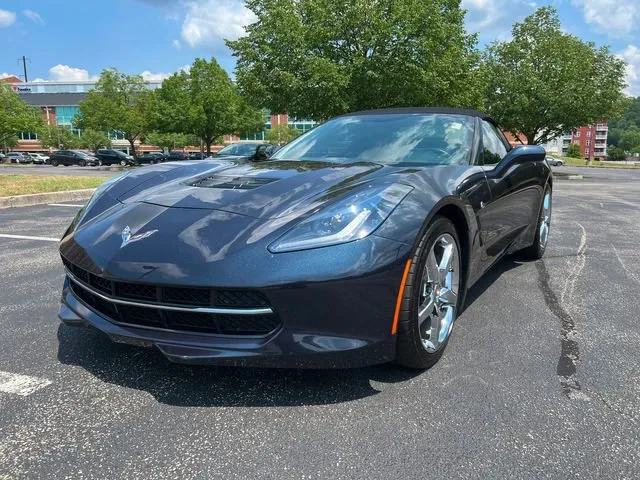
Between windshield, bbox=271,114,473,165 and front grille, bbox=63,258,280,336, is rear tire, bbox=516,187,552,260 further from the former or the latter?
front grille, bbox=63,258,280,336

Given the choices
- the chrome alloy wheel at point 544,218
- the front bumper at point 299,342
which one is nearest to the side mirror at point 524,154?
the chrome alloy wheel at point 544,218

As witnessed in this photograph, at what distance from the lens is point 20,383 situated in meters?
2.27

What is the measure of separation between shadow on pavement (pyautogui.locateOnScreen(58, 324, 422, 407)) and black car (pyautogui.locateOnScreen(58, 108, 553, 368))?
234 mm

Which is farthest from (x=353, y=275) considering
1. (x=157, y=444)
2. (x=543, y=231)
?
(x=543, y=231)

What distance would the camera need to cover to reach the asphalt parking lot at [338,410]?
172cm

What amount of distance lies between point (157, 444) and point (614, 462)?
165 cm

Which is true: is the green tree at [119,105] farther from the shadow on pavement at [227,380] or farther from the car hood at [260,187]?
the shadow on pavement at [227,380]

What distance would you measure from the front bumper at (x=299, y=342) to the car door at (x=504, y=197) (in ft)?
4.34

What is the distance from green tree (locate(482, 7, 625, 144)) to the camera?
25.6 meters

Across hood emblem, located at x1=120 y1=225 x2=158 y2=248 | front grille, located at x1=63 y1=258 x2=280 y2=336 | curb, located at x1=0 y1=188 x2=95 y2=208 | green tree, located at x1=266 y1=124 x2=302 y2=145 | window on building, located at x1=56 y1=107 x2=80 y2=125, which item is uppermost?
window on building, located at x1=56 y1=107 x2=80 y2=125

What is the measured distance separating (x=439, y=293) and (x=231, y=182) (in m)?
1.25

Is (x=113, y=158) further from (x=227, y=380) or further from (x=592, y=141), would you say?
(x=592, y=141)

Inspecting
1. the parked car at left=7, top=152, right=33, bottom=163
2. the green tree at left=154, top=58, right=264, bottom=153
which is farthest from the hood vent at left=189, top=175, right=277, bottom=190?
the parked car at left=7, top=152, right=33, bottom=163

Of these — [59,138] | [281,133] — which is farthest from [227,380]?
[59,138]
